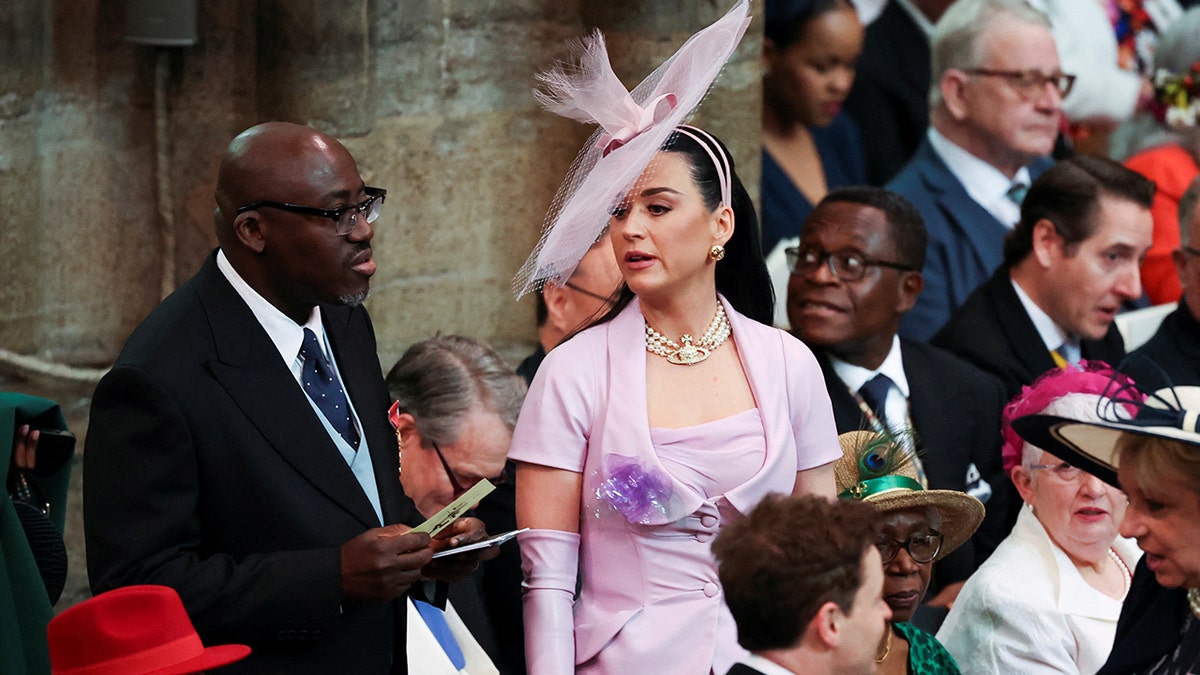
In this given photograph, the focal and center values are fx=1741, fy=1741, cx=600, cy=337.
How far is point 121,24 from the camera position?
16.5ft

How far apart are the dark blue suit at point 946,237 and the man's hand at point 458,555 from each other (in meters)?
3.13

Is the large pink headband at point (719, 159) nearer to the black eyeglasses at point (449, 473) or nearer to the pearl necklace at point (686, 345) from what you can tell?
the pearl necklace at point (686, 345)

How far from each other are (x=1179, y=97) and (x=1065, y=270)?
2.21m

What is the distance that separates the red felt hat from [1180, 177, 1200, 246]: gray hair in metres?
3.97

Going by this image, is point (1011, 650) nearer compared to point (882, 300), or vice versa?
point (1011, 650)

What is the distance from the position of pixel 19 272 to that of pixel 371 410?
2.03m

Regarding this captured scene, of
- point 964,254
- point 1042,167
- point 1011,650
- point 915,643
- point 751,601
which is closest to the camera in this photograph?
point 751,601

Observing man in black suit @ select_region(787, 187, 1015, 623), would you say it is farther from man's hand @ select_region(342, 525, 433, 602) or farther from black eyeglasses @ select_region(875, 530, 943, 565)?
man's hand @ select_region(342, 525, 433, 602)

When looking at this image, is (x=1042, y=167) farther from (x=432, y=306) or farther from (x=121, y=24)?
(x=121, y=24)

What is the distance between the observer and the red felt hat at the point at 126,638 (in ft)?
9.56

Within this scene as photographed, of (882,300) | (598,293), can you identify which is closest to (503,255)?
(598,293)

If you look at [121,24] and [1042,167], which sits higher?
[121,24]

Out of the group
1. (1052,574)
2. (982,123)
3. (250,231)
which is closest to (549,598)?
(250,231)

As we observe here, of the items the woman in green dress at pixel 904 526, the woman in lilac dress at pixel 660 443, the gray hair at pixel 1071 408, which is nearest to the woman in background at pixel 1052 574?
the gray hair at pixel 1071 408
